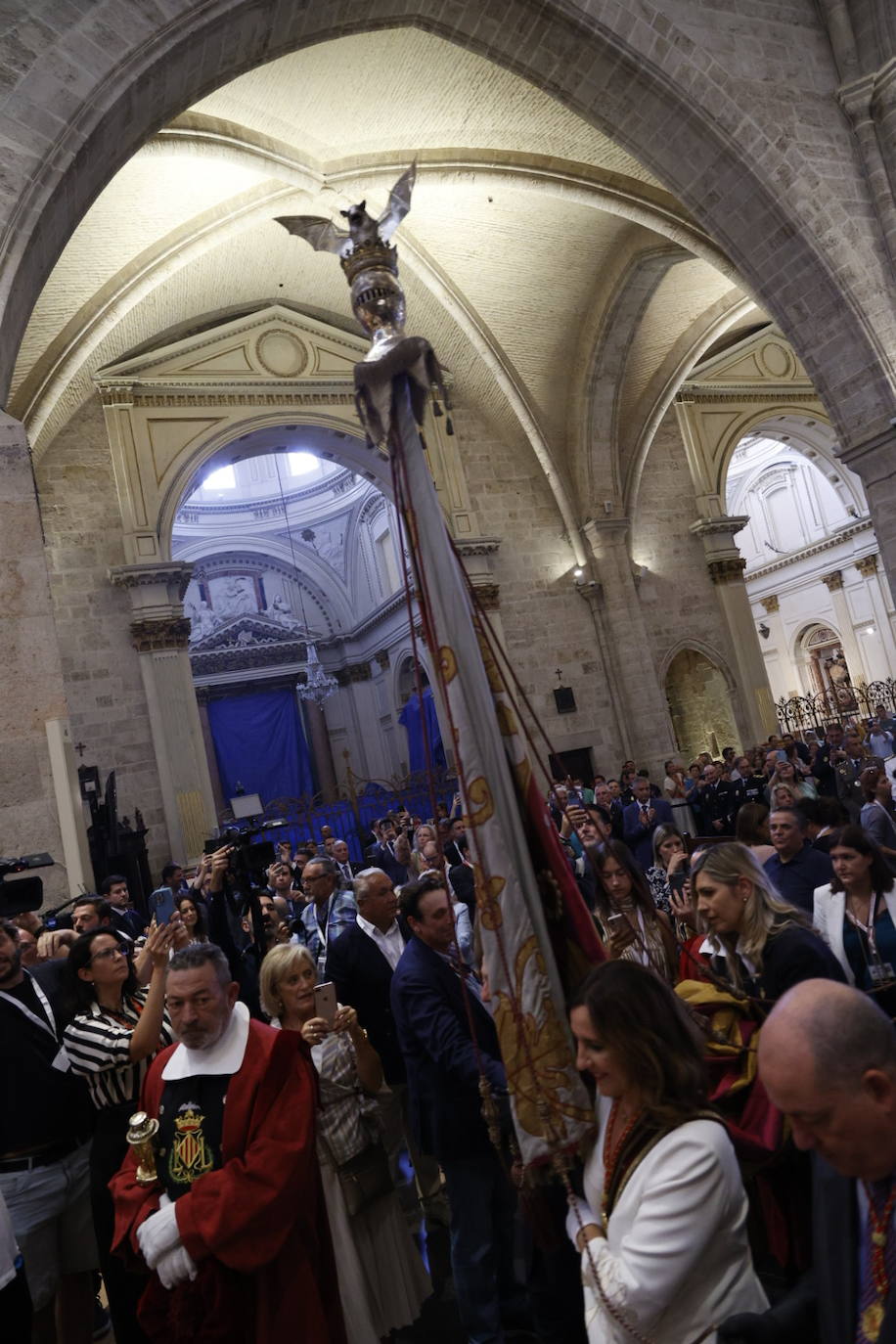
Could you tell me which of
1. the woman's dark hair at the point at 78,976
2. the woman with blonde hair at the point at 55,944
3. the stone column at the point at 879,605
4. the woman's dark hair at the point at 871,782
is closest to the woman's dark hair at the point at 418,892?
the woman's dark hair at the point at 78,976

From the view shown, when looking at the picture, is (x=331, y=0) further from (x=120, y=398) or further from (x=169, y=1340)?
(x=169, y=1340)

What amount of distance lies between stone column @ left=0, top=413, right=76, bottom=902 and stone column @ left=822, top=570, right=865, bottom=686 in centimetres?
2529

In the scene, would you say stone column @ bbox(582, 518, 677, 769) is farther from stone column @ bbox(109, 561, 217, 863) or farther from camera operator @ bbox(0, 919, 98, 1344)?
camera operator @ bbox(0, 919, 98, 1344)

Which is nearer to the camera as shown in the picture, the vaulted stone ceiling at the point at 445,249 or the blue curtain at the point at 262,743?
the vaulted stone ceiling at the point at 445,249

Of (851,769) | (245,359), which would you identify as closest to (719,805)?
(851,769)

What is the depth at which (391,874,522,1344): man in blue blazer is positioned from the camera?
295cm

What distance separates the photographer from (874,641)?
26.4 metres

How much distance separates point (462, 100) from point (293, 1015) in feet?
38.9

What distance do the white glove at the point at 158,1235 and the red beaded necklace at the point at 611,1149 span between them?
1125 mm

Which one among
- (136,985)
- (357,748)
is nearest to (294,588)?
(357,748)

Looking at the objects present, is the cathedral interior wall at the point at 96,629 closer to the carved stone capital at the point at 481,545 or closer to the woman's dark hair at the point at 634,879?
the carved stone capital at the point at 481,545

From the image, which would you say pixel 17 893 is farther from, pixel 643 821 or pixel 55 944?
pixel 643 821

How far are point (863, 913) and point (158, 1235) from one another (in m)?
2.66

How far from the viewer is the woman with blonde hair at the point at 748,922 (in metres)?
2.79
